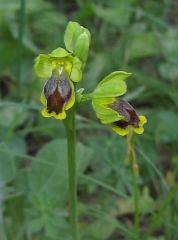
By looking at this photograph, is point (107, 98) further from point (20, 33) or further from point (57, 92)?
point (20, 33)

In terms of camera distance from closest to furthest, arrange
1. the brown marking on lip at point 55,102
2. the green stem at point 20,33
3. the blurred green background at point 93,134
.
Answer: the brown marking on lip at point 55,102 → the blurred green background at point 93,134 → the green stem at point 20,33

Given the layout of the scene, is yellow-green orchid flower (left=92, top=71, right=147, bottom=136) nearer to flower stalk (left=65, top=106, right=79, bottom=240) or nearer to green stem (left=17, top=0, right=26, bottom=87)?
flower stalk (left=65, top=106, right=79, bottom=240)

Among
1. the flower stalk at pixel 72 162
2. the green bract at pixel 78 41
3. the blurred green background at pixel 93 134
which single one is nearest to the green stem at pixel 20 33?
the blurred green background at pixel 93 134

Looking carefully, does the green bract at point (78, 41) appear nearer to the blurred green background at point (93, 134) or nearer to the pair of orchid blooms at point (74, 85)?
the pair of orchid blooms at point (74, 85)

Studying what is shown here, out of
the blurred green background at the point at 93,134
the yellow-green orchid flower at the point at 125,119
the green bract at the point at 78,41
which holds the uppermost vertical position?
the green bract at the point at 78,41

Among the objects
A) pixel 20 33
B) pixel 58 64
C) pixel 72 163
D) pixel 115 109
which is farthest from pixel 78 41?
pixel 20 33

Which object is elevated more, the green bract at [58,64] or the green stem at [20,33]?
the green bract at [58,64]

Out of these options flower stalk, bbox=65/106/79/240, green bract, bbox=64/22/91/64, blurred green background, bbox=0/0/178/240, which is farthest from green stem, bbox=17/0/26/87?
flower stalk, bbox=65/106/79/240
